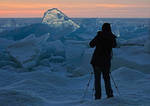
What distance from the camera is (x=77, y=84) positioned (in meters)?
8.23

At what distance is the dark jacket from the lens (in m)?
3.89

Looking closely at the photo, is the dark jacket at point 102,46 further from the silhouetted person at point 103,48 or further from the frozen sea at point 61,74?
the frozen sea at point 61,74

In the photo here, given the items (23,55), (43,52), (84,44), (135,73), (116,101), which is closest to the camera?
(116,101)

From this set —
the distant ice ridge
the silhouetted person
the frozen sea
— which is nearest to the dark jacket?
the silhouetted person

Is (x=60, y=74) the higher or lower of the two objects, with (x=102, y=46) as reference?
lower

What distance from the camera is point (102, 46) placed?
391 centimetres

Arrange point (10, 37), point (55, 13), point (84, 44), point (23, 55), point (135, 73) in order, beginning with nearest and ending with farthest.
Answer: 1. point (135, 73)
2. point (23, 55)
3. point (84, 44)
4. point (10, 37)
5. point (55, 13)

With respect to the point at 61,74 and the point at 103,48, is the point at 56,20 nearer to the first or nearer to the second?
the point at 61,74

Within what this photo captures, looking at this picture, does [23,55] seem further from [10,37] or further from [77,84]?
[10,37]

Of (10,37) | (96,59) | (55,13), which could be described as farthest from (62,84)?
(55,13)

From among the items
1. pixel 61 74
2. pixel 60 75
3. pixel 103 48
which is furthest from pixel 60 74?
pixel 103 48

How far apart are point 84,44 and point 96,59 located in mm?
15862

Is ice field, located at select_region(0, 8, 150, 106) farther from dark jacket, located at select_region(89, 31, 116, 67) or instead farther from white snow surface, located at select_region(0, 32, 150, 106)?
dark jacket, located at select_region(89, 31, 116, 67)

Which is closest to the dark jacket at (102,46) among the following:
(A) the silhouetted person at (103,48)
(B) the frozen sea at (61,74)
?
(A) the silhouetted person at (103,48)
